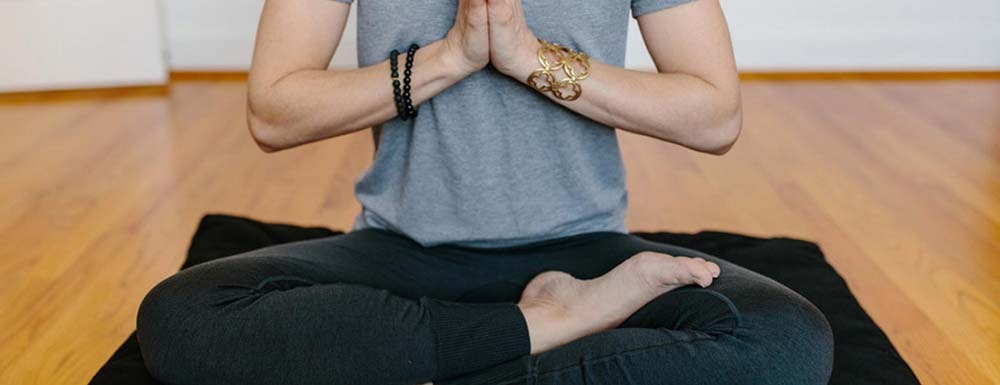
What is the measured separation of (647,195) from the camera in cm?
286

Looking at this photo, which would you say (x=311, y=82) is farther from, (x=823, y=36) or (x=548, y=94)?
(x=823, y=36)

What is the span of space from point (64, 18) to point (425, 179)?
7.96 ft

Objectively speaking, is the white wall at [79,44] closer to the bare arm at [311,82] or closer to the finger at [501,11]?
the bare arm at [311,82]

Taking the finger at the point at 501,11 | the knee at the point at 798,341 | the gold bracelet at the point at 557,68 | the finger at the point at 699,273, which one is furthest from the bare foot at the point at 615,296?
the finger at the point at 501,11

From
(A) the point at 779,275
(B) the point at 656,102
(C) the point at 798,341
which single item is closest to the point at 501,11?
(B) the point at 656,102

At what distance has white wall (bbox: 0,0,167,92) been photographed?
12.2 feet

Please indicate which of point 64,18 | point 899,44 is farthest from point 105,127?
point 899,44

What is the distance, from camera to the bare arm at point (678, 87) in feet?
5.15

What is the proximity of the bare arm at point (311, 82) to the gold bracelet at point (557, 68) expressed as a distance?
0.10 metres

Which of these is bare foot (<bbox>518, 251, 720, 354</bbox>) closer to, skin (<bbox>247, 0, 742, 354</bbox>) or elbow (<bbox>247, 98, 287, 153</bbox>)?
skin (<bbox>247, 0, 742, 354</bbox>)

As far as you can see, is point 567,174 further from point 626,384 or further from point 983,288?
point 983,288

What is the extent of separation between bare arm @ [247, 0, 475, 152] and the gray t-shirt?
60 mm

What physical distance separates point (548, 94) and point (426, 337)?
0.34 metres

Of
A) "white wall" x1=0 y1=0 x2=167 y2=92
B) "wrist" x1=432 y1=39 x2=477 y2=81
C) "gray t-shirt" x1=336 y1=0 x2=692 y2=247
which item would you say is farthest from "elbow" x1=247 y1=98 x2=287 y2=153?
"white wall" x1=0 y1=0 x2=167 y2=92
